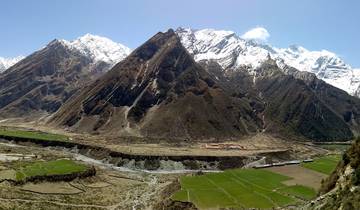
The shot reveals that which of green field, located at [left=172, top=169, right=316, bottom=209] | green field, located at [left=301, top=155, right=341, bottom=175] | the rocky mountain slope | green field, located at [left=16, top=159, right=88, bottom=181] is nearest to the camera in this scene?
the rocky mountain slope

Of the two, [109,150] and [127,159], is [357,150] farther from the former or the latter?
[109,150]

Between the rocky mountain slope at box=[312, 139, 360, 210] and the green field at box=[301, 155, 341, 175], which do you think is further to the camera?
the green field at box=[301, 155, 341, 175]

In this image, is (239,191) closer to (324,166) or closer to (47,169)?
(47,169)

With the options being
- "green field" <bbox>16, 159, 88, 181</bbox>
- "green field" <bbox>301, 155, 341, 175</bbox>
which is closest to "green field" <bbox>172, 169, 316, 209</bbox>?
"green field" <bbox>301, 155, 341, 175</bbox>

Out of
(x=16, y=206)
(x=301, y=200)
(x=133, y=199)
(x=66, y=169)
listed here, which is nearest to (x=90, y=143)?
(x=66, y=169)

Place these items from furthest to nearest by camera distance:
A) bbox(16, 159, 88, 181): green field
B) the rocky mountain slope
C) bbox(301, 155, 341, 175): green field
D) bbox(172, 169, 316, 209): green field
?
bbox(301, 155, 341, 175): green field
bbox(16, 159, 88, 181): green field
bbox(172, 169, 316, 209): green field
the rocky mountain slope

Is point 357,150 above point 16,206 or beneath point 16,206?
above

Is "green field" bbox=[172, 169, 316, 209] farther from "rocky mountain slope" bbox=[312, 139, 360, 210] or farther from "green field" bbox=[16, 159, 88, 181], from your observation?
"green field" bbox=[16, 159, 88, 181]
